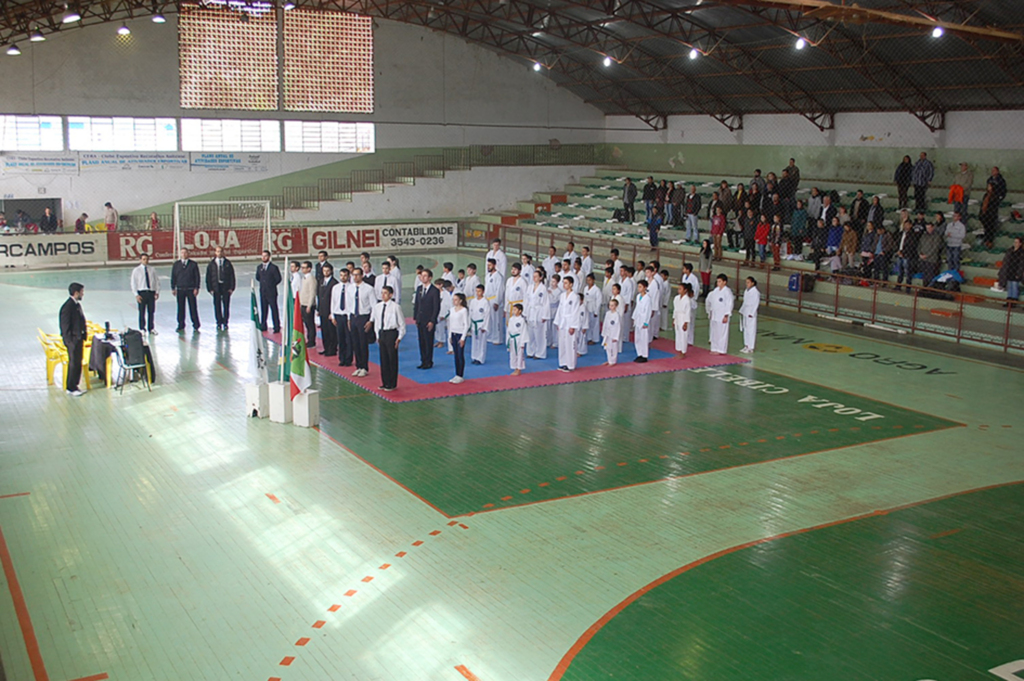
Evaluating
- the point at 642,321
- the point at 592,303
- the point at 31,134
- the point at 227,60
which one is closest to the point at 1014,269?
the point at 642,321

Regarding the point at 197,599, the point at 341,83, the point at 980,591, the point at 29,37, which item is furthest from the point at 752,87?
the point at 197,599

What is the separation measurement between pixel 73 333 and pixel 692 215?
73.0 ft

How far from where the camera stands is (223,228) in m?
35.2

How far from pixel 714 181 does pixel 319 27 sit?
1797 cm

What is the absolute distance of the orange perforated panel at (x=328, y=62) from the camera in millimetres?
39750

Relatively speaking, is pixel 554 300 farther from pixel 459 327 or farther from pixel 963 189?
pixel 963 189

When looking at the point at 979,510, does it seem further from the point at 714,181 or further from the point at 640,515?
the point at 714,181

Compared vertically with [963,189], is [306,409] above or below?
below

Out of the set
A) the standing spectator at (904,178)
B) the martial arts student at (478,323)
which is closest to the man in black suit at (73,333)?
the martial arts student at (478,323)

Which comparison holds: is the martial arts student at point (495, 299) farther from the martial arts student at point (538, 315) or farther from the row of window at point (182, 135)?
the row of window at point (182, 135)

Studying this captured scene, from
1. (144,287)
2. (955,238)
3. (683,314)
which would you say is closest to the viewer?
(683,314)

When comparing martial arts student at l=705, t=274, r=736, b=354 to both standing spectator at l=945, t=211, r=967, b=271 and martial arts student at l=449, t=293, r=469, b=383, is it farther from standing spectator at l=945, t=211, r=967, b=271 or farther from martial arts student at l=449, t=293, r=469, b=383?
standing spectator at l=945, t=211, r=967, b=271

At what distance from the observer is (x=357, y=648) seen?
26.9 feet

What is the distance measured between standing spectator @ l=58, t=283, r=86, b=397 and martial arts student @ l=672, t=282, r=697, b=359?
1132 centimetres
